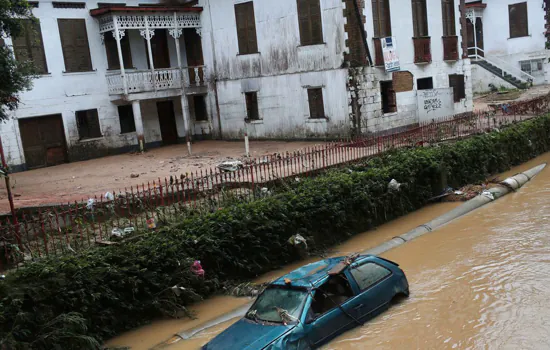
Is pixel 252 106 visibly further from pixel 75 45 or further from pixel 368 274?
pixel 368 274

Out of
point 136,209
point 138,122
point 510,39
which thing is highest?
point 510,39

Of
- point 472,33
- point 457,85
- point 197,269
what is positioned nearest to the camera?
point 197,269

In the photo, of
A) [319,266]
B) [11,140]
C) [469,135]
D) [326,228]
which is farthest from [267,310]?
[11,140]

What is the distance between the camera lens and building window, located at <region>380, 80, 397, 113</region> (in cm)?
2408

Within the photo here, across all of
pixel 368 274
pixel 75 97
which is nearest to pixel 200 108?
pixel 75 97

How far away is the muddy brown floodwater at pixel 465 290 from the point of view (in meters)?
7.84

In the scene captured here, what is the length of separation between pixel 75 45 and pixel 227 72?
7.14 metres

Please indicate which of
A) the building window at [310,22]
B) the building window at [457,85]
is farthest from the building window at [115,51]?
the building window at [457,85]

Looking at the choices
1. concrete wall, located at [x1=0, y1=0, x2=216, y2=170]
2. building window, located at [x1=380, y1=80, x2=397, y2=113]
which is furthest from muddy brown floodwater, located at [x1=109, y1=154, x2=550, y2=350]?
concrete wall, located at [x1=0, y1=0, x2=216, y2=170]

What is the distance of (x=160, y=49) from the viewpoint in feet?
90.5

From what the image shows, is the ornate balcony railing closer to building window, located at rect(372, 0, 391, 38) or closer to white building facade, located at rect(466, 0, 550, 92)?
building window, located at rect(372, 0, 391, 38)

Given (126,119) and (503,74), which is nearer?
(126,119)

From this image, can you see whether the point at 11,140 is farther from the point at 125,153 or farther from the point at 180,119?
the point at 180,119

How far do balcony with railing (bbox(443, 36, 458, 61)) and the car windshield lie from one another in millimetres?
22466
